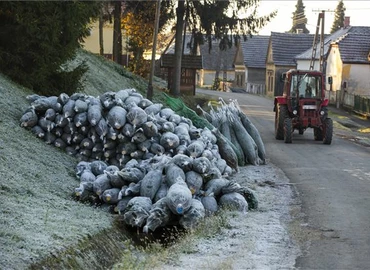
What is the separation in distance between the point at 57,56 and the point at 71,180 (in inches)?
240

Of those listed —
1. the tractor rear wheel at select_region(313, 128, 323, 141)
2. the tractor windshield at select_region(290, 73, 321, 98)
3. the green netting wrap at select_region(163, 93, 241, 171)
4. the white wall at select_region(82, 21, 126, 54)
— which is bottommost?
the tractor rear wheel at select_region(313, 128, 323, 141)

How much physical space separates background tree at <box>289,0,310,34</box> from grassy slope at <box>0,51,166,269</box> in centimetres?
11254

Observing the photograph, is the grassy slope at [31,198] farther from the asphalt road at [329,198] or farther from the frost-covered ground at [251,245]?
the asphalt road at [329,198]

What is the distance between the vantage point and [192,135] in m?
18.8

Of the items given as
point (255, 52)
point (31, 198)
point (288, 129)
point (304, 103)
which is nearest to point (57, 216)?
point (31, 198)

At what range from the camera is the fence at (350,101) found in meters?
49.9

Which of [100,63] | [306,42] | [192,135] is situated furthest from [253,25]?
[306,42]

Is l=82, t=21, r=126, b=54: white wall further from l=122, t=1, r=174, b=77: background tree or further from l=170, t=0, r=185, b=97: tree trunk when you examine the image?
l=170, t=0, r=185, b=97: tree trunk

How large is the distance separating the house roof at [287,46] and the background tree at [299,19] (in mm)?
47374

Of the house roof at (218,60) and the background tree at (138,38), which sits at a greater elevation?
the background tree at (138,38)

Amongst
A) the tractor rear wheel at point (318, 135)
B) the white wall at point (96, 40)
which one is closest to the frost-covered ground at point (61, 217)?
the tractor rear wheel at point (318, 135)

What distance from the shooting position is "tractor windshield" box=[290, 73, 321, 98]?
29.2m

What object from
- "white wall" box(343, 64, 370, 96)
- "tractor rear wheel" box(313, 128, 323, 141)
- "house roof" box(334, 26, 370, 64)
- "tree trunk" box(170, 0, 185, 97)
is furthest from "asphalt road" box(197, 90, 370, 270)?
"house roof" box(334, 26, 370, 64)

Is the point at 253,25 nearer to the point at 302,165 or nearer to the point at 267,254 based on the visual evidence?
the point at 302,165
